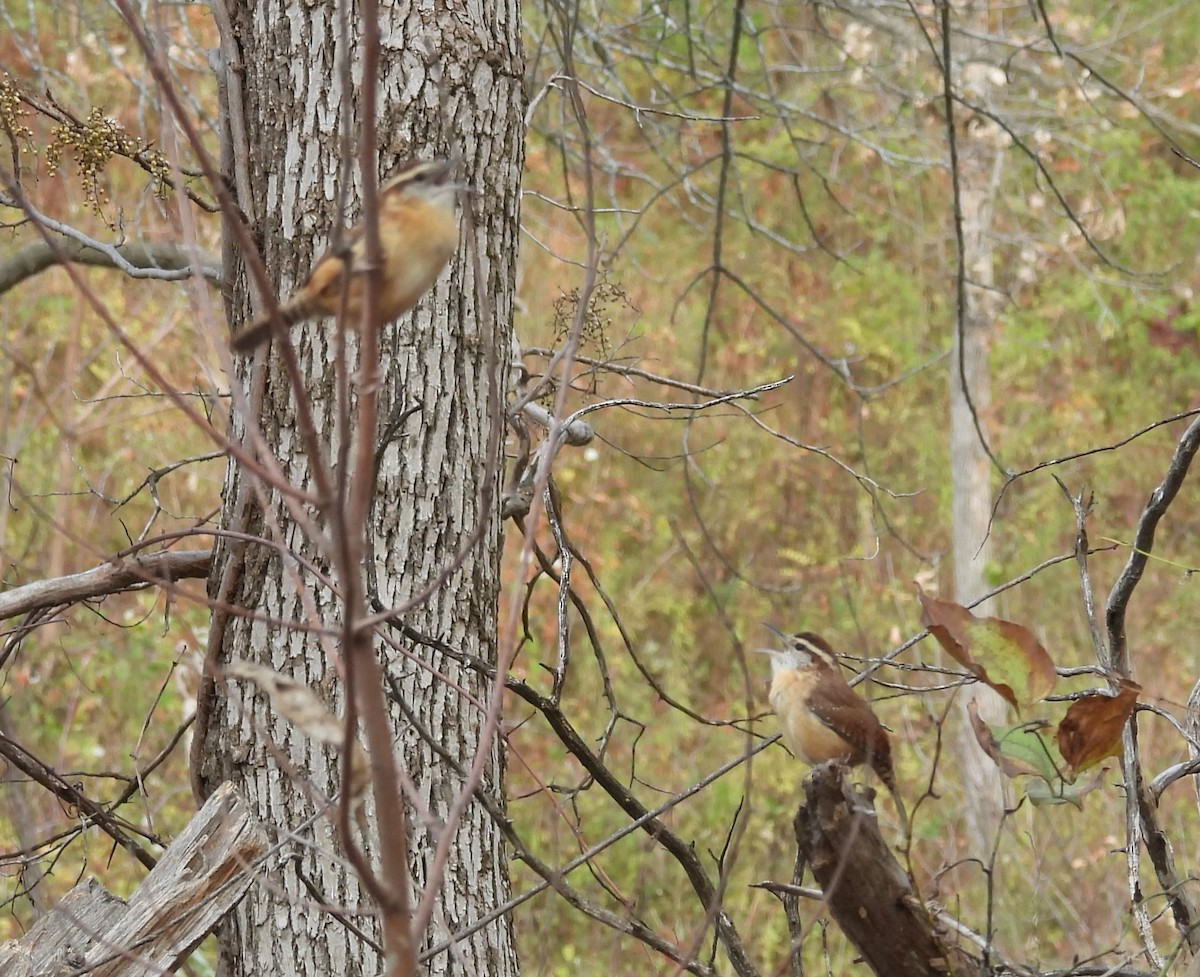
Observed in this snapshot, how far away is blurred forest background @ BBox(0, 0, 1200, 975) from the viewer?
854cm

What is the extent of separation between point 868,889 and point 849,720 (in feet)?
2.94

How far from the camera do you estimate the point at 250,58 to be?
122 inches

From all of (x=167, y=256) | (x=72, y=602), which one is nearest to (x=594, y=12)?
(x=167, y=256)

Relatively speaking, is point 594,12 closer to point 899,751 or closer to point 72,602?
Result: point 72,602

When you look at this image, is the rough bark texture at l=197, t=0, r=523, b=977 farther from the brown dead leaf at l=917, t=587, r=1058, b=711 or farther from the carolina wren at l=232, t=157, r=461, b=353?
the brown dead leaf at l=917, t=587, r=1058, b=711

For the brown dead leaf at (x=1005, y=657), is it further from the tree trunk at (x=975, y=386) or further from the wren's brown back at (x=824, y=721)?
the tree trunk at (x=975, y=386)

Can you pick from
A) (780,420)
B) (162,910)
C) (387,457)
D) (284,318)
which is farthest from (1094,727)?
(780,420)

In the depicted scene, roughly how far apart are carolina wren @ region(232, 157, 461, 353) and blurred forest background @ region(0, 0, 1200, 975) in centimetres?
357

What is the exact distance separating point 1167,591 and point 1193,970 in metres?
13.2

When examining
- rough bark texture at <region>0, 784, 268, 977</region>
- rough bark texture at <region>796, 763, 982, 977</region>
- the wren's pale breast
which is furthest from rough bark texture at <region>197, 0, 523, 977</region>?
rough bark texture at <region>796, 763, 982, 977</region>

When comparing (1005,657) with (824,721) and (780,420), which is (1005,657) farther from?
(780,420)

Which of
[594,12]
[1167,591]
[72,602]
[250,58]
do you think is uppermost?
[1167,591]

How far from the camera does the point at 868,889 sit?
1.91 m

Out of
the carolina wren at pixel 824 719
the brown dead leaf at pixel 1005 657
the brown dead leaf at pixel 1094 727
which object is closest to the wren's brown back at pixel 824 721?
the carolina wren at pixel 824 719
